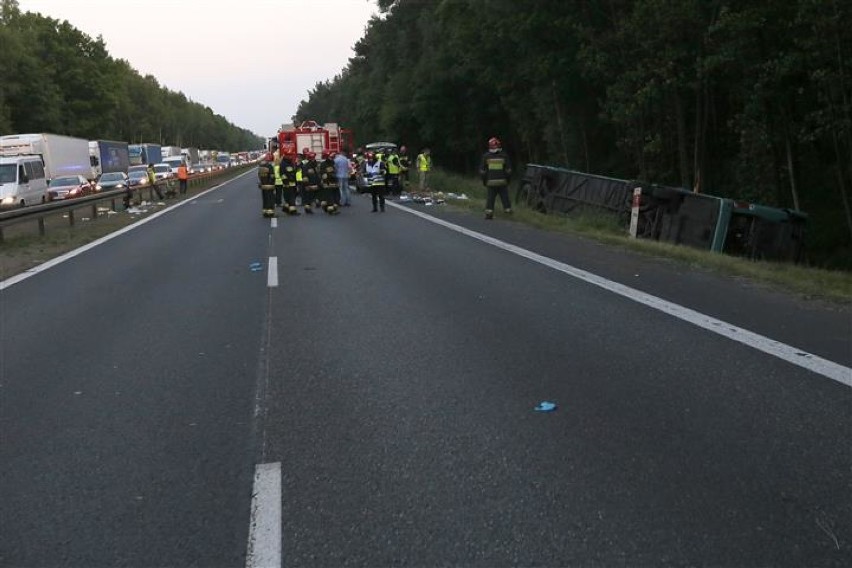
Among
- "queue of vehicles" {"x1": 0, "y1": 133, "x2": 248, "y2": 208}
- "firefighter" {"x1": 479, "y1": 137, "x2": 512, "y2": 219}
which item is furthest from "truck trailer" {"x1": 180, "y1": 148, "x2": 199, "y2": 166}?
"firefighter" {"x1": 479, "y1": 137, "x2": 512, "y2": 219}

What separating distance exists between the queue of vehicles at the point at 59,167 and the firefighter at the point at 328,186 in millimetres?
10831

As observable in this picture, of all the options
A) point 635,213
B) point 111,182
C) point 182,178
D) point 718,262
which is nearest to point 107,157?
point 111,182

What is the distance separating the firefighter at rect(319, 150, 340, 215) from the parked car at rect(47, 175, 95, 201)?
1326 centimetres

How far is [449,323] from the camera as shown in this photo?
26.2 feet

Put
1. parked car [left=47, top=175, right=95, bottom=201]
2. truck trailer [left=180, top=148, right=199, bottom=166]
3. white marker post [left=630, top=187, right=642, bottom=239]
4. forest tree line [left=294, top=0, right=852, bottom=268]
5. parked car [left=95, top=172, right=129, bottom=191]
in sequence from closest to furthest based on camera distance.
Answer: white marker post [left=630, top=187, right=642, bottom=239] < forest tree line [left=294, top=0, right=852, bottom=268] < parked car [left=47, top=175, right=95, bottom=201] < parked car [left=95, top=172, right=129, bottom=191] < truck trailer [left=180, top=148, right=199, bottom=166]

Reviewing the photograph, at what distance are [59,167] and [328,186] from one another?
2126 cm

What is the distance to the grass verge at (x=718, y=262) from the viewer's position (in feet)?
32.5

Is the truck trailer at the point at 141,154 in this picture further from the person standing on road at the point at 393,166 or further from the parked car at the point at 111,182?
the person standing on road at the point at 393,166

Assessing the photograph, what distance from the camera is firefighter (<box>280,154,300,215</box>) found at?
921 inches

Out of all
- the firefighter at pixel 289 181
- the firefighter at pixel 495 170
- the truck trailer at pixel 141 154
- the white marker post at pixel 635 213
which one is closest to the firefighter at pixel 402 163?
the firefighter at pixel 289 181

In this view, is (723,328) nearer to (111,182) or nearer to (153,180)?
(153,180)

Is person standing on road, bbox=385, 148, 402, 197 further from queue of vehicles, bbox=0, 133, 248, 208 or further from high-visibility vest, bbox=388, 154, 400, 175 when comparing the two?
queue of vehicles, bbox=0, 133, 248, 208

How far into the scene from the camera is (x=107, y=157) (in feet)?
166

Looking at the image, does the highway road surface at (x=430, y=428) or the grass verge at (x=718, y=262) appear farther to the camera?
the grass verge at (x=718, y=262)
